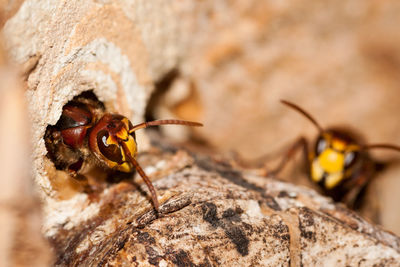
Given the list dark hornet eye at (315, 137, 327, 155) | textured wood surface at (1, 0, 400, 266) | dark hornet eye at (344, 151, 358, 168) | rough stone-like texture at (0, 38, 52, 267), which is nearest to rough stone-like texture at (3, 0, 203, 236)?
textured wood surface at (1, 0, 400, 266)

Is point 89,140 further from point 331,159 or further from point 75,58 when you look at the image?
point 331,159

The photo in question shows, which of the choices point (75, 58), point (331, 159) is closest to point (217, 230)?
point (75, 58)

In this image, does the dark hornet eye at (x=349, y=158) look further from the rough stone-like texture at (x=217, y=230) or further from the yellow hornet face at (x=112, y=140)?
the yellow hornet face at (x=112, y=140)

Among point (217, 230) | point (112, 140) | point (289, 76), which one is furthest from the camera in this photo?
point (289, 76)

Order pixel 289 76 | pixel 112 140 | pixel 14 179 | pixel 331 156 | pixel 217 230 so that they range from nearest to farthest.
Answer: pixel 14 179 → pixel 217 230 → pixel 112 140 → pixel 331 156 → pixel 289 76

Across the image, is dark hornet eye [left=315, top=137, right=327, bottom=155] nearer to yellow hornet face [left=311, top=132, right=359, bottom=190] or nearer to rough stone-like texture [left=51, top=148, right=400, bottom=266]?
yellow hornet face [left=311, top=132, right=359, bottom=190]

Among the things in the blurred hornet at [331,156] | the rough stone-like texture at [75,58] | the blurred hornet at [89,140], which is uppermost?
the rough stone-like texture at [75,58]

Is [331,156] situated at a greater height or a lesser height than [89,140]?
lesser

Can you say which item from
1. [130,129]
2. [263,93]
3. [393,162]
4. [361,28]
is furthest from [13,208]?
[393,162]

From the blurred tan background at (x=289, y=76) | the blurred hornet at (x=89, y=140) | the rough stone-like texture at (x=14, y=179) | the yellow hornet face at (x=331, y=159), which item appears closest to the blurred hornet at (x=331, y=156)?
the yellow hornet face at (x=331, y=159)
